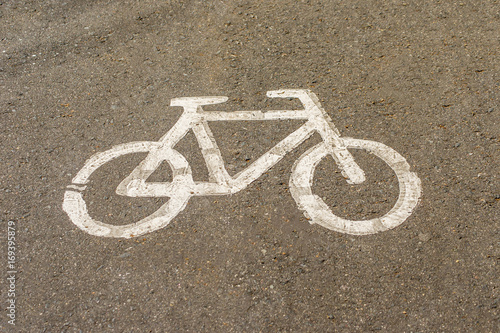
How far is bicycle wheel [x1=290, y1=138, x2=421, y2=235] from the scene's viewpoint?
3.16 m

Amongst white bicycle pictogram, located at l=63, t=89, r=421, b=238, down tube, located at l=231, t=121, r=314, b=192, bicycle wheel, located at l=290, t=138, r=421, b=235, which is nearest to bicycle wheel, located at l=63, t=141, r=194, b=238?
white bicycle pictogram, located at l=63, t=89, r=421, b=238

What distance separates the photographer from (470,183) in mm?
3363

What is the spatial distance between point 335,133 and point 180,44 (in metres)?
2.27

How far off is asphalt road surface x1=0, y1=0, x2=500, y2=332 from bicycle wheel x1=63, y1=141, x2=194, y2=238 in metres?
0.05

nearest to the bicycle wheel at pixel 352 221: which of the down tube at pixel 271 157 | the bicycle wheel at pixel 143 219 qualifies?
the down tube at pixel 271 157

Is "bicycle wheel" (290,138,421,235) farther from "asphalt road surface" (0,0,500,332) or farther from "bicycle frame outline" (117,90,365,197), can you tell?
"bicycle frame outline" (117,90,365,197)

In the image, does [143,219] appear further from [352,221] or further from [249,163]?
→ [352,221]

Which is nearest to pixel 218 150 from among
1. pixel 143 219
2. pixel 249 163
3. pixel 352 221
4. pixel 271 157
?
pixel 249 163

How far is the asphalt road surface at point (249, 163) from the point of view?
278 centimetres

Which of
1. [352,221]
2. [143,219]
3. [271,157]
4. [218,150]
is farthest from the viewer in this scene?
[218,150]

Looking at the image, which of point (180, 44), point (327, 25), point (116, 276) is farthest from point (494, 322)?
point (180, 44)

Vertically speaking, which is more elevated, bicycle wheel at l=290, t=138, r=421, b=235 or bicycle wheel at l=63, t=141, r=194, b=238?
bicycle wheel at l=63, t=141, r=194, b=238

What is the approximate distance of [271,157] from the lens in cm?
Result: 370

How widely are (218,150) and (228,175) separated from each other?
326 millimetres
